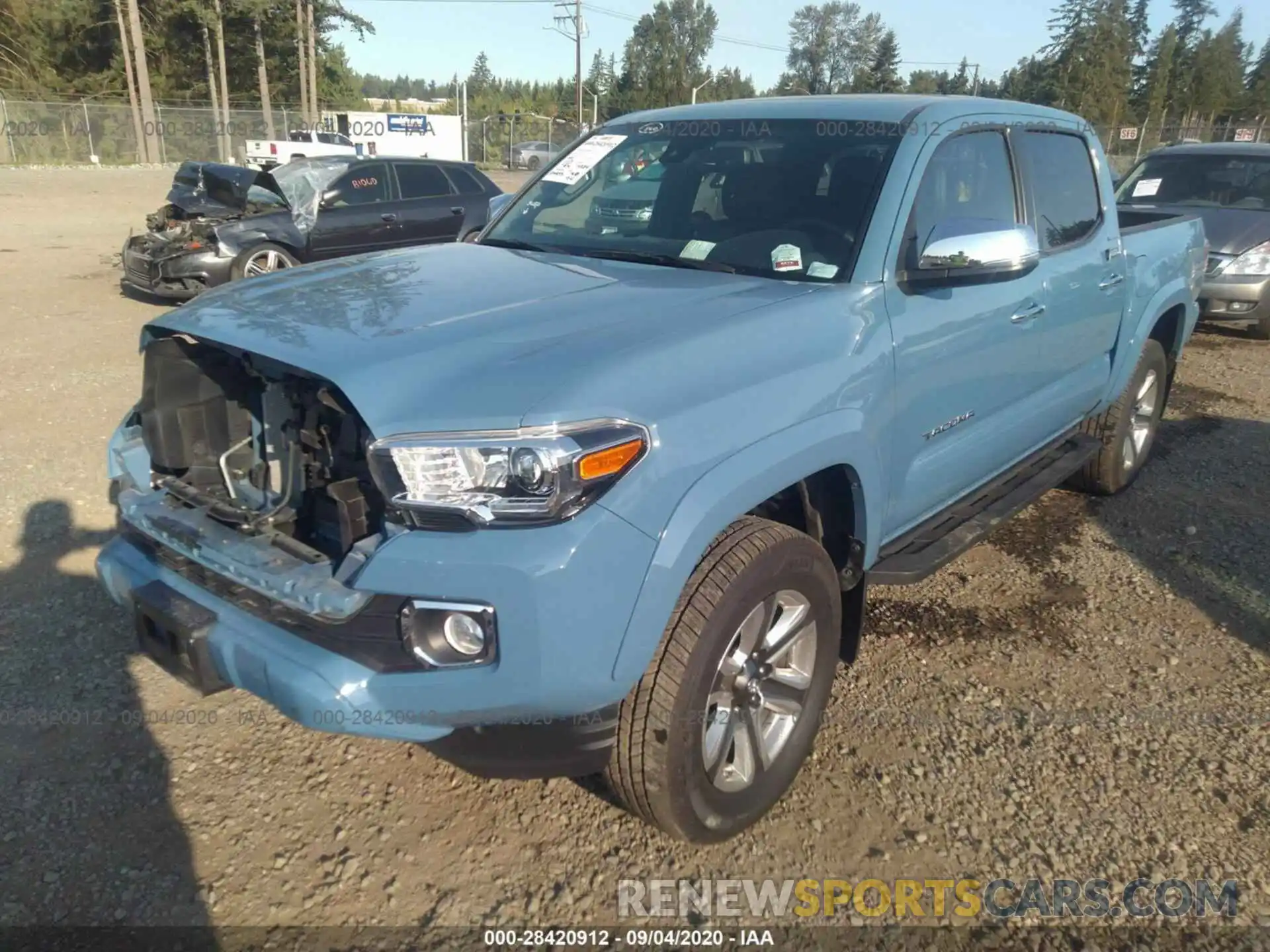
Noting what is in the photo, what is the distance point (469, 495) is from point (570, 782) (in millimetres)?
1229

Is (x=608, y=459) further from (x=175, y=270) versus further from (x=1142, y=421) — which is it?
(x=175, y=270)

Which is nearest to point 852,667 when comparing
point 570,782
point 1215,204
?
point 570,782

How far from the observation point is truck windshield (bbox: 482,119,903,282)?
9.73 feet

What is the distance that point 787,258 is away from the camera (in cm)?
292

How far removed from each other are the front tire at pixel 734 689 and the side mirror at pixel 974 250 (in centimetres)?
97

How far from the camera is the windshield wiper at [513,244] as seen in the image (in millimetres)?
3459

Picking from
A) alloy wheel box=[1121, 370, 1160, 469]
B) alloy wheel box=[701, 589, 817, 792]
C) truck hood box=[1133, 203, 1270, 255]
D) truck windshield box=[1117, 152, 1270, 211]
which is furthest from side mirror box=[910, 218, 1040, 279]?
truck windshield box=[1117, 152, 1270, 211]

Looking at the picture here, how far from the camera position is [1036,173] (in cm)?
→ 381

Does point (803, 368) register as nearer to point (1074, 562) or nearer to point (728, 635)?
point (728, 635)

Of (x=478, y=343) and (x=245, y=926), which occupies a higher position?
(x=478, y=343)

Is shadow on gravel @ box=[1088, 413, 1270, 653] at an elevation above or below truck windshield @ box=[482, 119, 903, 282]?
below

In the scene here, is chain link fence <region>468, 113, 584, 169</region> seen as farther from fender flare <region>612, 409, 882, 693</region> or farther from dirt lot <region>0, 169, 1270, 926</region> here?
fender flare <region>612, 409, 882, 693</region>

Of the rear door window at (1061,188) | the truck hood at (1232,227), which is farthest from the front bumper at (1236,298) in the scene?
the rear door window at (1061,188)

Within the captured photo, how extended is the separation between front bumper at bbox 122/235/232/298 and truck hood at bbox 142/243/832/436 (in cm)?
749
